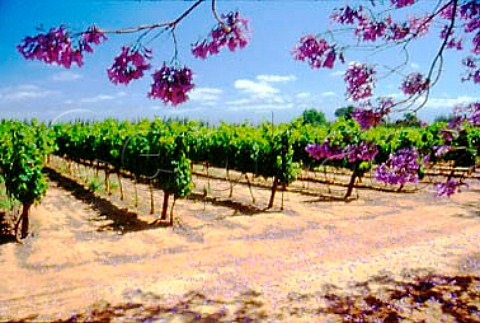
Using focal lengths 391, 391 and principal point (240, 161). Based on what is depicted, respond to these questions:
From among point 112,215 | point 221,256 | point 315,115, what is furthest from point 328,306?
point 315,115

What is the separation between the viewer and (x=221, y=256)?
29.2 feet

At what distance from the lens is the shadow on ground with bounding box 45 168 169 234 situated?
11.5 m

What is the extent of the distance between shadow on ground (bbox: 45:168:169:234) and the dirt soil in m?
0.06

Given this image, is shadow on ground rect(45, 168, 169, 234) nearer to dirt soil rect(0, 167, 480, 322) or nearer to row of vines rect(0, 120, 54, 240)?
dirt soil rect(0, 167, 480, 322)

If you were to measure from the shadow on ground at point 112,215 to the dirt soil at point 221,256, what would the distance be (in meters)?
0.06

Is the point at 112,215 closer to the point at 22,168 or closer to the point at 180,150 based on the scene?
the point at 180,150

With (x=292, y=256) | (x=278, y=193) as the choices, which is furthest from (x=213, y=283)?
(x=278, y=193)

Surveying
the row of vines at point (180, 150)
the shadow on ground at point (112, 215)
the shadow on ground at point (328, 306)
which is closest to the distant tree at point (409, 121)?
the row of vines at point (180, 150)

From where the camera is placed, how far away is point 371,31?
5.02 meters

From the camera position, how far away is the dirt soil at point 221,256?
6.42 meters

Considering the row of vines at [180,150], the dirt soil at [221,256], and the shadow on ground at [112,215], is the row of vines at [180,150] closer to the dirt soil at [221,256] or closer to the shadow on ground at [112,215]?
the shadow on ground at [112,215]

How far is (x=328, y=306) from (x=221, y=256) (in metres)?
3.27

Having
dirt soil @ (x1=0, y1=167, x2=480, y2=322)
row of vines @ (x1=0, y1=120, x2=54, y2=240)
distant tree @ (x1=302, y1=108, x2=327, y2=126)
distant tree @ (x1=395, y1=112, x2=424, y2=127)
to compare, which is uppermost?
distant tree @ (x1=302, y1=108, x2=327, y2=126)

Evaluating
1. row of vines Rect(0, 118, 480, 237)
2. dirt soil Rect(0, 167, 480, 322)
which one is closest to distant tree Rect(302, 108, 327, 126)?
row of vines Rect(0, 118, 480, 237)
